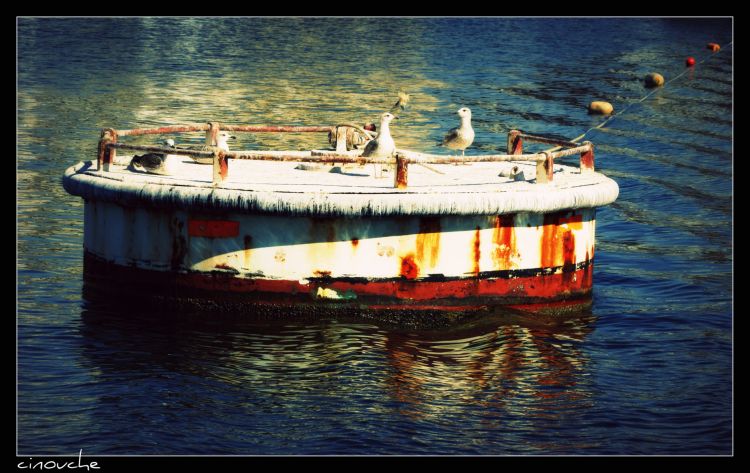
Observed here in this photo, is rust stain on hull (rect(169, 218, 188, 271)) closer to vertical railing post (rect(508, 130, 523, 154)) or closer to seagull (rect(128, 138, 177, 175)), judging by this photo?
seagull (rect(128, 138, 177, 175))

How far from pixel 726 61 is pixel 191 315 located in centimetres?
3365

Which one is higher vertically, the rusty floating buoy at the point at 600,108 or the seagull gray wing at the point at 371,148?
the seagull gray wing at the point at 371,148

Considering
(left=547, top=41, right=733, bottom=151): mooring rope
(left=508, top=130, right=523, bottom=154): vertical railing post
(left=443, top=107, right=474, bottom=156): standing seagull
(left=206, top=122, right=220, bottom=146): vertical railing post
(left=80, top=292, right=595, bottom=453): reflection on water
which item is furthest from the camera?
(left=547, top=41, right=733, bottom=151): mooring rope

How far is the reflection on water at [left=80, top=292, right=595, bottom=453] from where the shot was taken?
1195cm

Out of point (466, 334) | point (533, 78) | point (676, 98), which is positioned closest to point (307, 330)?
point (466, 334)

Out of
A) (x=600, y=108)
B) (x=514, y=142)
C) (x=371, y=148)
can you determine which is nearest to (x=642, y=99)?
(x=600, y=108)

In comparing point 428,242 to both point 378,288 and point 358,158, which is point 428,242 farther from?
point 358,158

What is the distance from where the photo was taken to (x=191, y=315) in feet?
46.5

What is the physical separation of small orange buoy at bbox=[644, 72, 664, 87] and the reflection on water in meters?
25.4

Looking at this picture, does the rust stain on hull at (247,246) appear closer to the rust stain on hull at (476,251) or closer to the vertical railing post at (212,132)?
the rust stain on hull at (476,251)

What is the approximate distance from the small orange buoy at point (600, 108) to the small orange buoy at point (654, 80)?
5747mm

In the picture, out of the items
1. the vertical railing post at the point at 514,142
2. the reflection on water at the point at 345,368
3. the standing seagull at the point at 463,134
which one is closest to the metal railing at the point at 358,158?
the standing seagull at the point at 463,134

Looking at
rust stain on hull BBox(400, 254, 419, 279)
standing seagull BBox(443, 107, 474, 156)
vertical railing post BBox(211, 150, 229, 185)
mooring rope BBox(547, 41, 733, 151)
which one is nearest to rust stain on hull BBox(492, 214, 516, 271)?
rust stain on hull BBox(400, 254, 419, 279)

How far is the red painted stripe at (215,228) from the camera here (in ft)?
45.0
